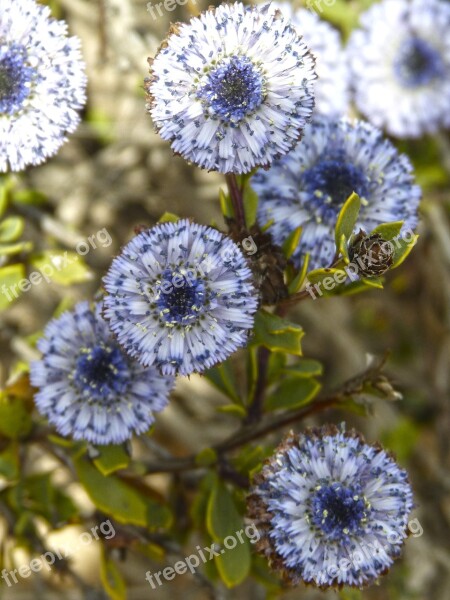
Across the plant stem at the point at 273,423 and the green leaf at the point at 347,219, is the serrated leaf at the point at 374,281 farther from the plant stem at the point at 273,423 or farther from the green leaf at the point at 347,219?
the plant stem at the point at 273,423

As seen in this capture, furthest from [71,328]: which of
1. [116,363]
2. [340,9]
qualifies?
[340,9]

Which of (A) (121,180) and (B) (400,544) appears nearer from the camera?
(B) (400,544)

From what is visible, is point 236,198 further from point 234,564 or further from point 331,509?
point 234,564

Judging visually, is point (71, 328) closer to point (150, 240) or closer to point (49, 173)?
point (150, 240)

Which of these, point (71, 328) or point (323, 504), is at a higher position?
point (71, 328)

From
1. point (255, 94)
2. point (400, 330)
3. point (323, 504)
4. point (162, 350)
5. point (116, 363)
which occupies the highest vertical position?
point (255, 94)

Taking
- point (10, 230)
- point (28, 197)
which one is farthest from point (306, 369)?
point (28, 197)
